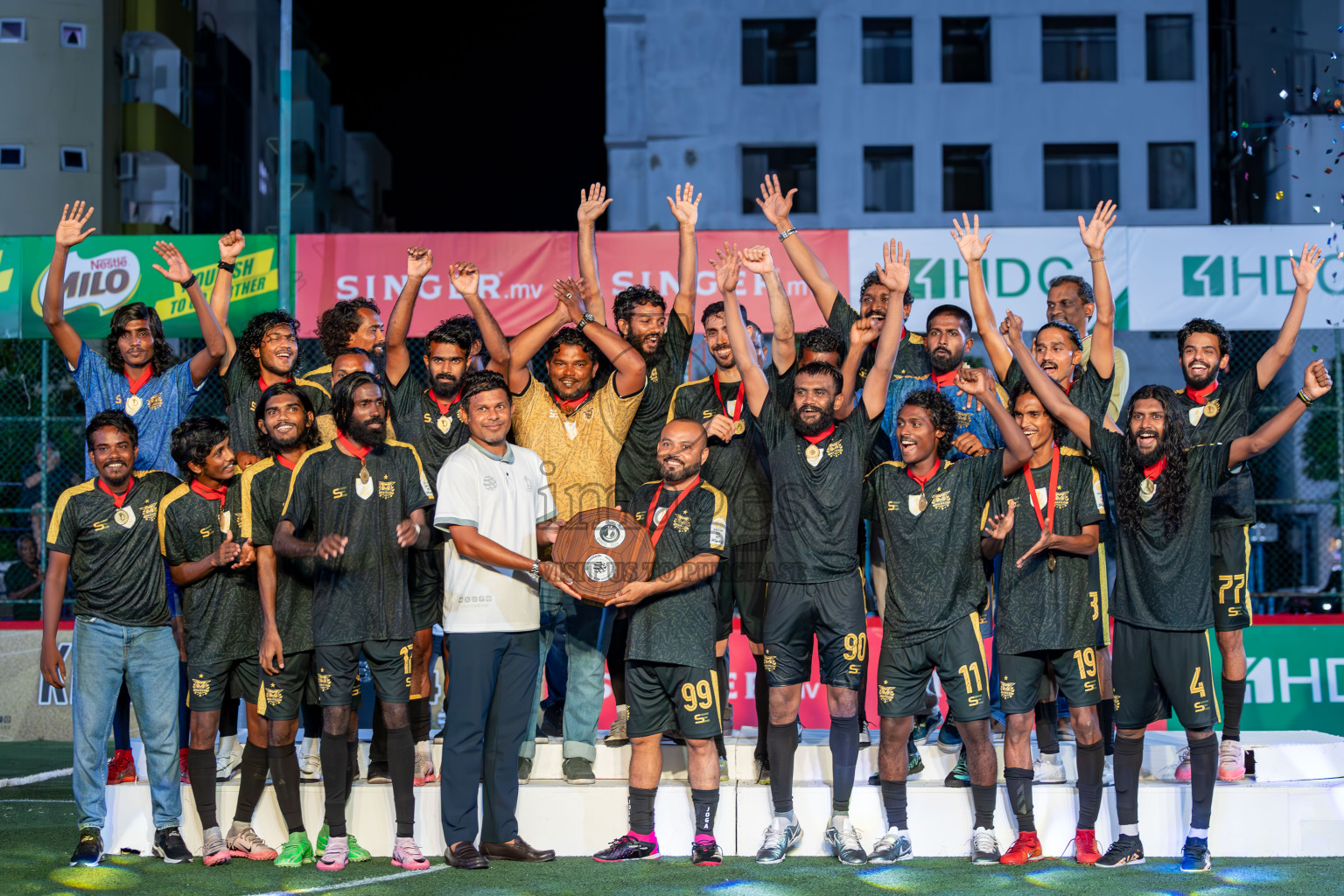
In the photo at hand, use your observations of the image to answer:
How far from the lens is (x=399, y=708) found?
602 cm

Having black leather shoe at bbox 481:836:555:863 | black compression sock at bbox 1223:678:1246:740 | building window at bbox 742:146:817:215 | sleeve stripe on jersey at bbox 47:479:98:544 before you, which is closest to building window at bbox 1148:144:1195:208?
building window at bbox 742:146:817:215

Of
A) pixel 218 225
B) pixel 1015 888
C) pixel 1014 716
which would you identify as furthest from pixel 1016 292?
pixel 218 225

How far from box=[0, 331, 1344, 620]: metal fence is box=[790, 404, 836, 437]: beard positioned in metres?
3.55

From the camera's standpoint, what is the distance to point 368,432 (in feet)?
20.2

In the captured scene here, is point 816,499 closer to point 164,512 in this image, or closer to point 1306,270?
point 1306,270

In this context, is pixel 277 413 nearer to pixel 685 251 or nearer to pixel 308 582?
pixel 308 582

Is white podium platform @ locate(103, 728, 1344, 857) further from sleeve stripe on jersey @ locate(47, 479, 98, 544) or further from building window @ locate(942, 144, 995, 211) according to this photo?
building window @ locate(942, 144, 995, 211)

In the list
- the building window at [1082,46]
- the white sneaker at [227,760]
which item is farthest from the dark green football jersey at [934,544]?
the building window at [1082,46]

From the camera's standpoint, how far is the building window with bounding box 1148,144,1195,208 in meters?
31.3

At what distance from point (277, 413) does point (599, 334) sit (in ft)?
5.44

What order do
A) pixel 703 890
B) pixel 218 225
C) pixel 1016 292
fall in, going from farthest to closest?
pixel 218 225 < pixel 1016 292 < pixel 703 890

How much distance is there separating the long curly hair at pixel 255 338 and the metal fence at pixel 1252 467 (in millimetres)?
3961

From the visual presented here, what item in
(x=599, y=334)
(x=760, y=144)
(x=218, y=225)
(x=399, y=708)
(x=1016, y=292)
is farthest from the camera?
(x=218, y=225)

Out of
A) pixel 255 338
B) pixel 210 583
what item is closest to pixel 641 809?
pixel 210 583
